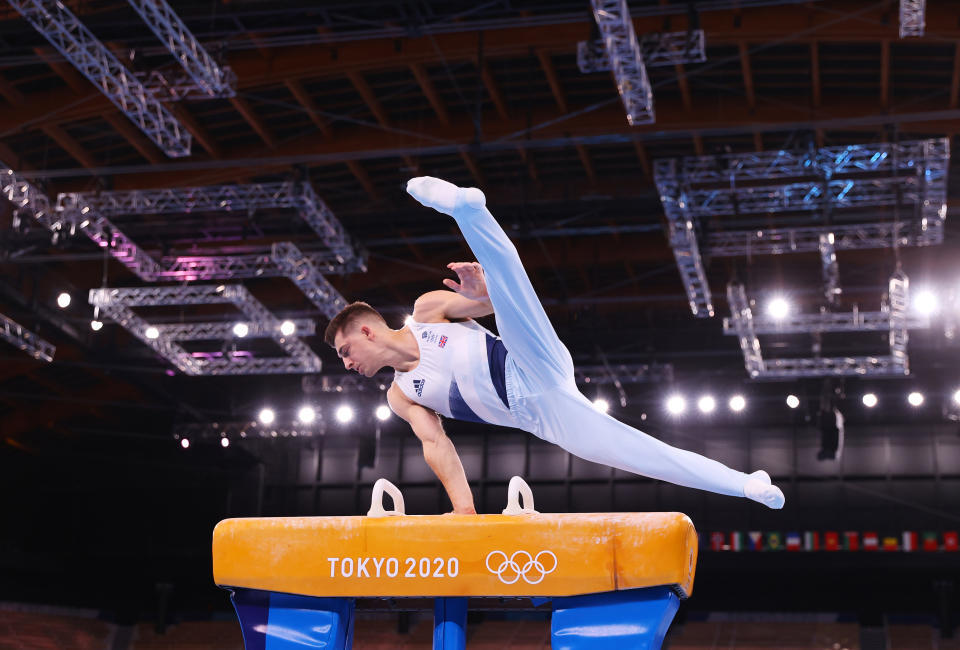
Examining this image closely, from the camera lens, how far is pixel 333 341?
15.2 ft

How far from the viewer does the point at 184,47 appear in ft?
29.4

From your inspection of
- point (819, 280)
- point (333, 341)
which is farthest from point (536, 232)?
point (333, 341)

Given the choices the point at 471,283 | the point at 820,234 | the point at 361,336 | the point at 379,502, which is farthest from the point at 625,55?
the point at 379,502

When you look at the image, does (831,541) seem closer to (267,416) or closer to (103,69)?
(267,416)

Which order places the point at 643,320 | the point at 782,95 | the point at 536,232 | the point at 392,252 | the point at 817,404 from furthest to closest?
the point at 817,404, the point at 643,320, the point at 392,252, the point at 536,232, the point at 782,95

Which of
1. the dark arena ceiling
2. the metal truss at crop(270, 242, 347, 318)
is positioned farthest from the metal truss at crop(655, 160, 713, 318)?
the metal truss at crop(270, 242, 347, 318)

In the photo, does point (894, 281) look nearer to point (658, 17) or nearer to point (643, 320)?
point (658, 17)

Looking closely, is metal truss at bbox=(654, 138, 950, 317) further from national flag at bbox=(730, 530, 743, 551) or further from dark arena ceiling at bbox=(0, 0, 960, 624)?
national flag at bbox=(730, 530, 743, 551)

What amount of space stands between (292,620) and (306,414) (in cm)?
1411

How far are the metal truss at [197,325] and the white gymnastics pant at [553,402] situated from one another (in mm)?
9810

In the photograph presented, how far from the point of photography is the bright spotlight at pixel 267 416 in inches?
731

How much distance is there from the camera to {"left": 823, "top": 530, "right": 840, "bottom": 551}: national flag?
19.5 meters

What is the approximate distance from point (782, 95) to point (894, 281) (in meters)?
2.60

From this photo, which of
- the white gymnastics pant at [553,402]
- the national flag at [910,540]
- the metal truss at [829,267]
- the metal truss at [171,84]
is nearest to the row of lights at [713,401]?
the national flag at [910,540]
